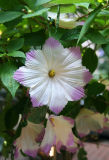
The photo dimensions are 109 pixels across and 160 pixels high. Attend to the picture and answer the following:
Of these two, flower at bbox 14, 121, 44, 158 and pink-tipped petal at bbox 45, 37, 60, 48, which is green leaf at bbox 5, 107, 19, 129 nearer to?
flower at bbox 14, 121, 44, 158

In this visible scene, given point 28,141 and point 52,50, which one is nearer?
point 52,50

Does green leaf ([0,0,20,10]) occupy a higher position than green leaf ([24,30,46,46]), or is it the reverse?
green leaf ([0,0,20,10])

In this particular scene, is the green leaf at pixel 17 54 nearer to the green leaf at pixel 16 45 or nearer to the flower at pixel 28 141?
the green leaf at pixel 16 45

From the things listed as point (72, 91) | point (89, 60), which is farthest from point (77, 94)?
point (89, 60)

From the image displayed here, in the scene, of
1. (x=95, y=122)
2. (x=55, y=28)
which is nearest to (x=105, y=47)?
(x=55, y=28)

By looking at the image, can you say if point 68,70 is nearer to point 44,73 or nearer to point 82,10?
point 44,73

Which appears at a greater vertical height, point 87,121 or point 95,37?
point 95,37

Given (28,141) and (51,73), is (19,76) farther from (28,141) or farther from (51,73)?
(28,141)

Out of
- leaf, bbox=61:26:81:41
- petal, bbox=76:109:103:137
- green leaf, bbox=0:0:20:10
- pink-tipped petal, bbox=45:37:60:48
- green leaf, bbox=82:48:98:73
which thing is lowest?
petal, bbox=76:109:103:137

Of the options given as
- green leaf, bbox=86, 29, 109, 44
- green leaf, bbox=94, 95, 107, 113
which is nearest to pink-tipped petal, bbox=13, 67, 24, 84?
green leaf, bbox=86, 29, 109, 44
